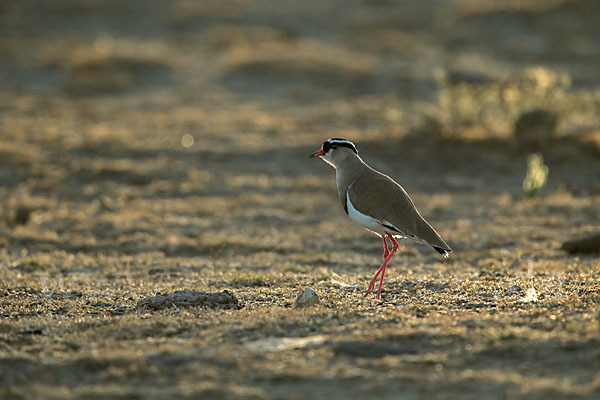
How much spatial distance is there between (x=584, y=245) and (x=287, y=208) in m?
4.47

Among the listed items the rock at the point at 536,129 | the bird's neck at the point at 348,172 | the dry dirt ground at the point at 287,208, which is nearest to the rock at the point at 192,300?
the dry dirt ground at the point at 287,208

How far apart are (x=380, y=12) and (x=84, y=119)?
18.4 m

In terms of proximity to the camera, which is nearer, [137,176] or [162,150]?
[137,176]

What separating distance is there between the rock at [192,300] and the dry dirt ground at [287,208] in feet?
0.47

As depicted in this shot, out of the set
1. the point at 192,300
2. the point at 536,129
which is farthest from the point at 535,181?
the point at 192,300

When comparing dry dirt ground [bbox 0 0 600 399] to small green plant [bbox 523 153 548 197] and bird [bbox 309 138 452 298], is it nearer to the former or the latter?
small green plant [bbox 523 153 548 197]

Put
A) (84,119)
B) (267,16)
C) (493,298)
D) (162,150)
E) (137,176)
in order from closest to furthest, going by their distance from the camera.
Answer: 1. (493,298)
2. (137,176)
3. (162,150)
4. (84,119)
5. (267,16)

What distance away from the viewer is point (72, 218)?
34.9 ft

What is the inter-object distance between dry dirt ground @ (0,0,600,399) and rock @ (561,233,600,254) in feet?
0.37

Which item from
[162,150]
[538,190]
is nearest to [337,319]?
[538,190]

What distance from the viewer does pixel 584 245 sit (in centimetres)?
843

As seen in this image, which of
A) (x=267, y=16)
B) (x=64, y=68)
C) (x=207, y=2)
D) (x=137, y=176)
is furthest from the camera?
(x=207, y=2)

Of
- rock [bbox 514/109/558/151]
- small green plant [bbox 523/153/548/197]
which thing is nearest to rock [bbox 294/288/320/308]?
small green plant [bbox 523/153/548/197]

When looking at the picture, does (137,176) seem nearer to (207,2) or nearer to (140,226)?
(140,226)
